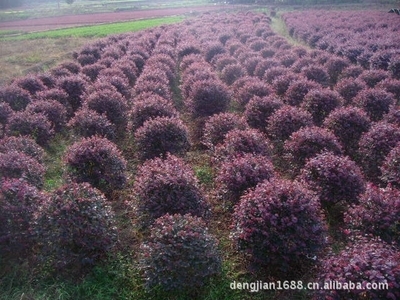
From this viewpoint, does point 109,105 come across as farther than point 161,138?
Yes

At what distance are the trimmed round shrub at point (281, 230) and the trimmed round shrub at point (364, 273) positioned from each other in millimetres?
572

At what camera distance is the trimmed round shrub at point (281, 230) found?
4820mm

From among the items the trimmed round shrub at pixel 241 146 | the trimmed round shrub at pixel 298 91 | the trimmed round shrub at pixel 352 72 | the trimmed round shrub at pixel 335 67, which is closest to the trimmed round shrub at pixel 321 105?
the trimmed round shrub at pixel 298 91

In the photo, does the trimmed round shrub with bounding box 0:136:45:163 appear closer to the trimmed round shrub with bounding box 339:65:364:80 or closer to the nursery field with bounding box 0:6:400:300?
the nursery field with bounding box 0:6:400:300

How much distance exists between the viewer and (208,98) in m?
11.0

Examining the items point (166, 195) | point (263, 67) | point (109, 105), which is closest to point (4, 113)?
point (109, 105)

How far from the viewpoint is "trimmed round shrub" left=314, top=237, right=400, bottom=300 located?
3.78 metres

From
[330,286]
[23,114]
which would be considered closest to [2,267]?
[330,286]

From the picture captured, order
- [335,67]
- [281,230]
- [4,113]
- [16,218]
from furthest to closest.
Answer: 1. [335,67]
2. [4,113]
3. [16,218]
4. [281,230]

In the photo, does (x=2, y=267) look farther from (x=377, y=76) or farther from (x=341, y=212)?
(x=377, y=76)

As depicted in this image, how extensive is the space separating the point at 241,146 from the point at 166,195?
87.9 inches

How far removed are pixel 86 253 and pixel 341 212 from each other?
4.41m

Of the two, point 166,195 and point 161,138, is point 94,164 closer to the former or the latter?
point 161,138

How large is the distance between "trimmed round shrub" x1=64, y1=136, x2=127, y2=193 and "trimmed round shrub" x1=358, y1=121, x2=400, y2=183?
5091mm
